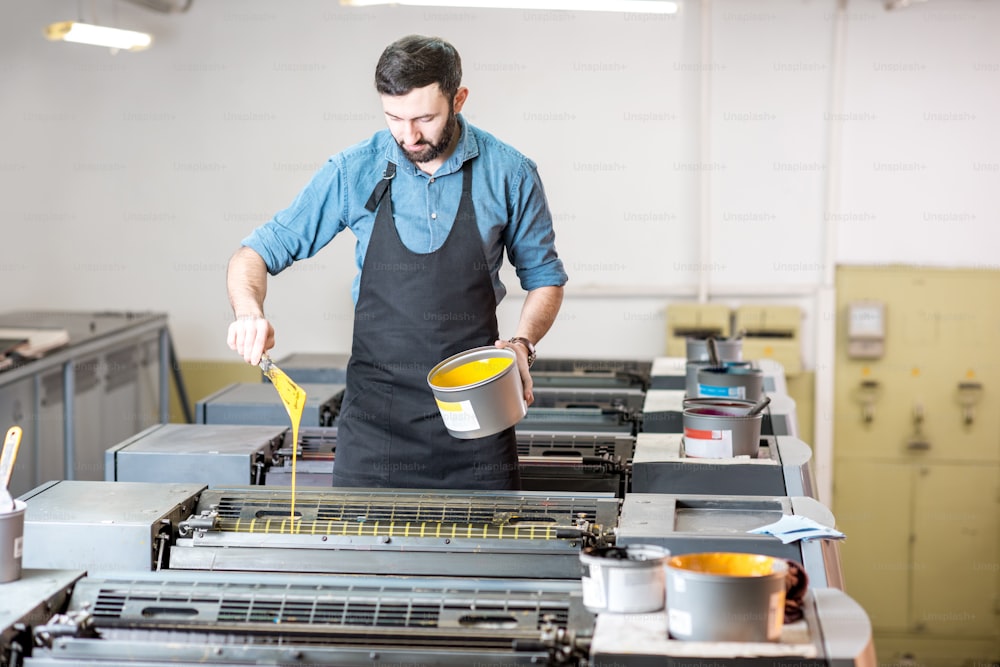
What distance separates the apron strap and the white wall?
3.18 metres

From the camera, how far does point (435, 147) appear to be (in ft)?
7.51

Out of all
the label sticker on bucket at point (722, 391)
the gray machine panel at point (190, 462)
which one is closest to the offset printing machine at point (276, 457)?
the gray machine panel at point (190, 462)

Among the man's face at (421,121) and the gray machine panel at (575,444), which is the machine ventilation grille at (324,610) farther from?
the gray machine panel at (575,444)

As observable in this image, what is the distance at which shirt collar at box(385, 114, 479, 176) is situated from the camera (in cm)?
238

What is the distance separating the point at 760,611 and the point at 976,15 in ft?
15.3

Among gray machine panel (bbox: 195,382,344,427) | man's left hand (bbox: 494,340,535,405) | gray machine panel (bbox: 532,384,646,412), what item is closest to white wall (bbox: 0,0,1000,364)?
gray machine panel (bbox: 532,384,646,412)

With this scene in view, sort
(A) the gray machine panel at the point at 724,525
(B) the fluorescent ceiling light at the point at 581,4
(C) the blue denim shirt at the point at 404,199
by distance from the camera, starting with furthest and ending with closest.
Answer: (B) the fluorescent ceiling light at the point at 581,4 < (C) the blue denim shirt at the point at 404,199 < (A) the gray machine panel at the point at 724,525

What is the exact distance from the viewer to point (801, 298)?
17.9ft

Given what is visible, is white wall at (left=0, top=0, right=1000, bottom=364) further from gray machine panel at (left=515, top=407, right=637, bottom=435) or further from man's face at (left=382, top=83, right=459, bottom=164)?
man's face at (left=382, top=83, right=459, bottom=164)

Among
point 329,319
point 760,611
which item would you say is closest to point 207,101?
point 329,319

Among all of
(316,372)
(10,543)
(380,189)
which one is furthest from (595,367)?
(10,543)

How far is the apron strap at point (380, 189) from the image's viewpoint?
7.76 ft

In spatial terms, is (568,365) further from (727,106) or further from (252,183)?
(252,183)

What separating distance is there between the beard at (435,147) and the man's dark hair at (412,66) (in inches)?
3.3
